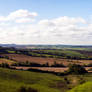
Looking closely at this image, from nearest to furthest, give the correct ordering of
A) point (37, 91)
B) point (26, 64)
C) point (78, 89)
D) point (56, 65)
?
1. point (78, 89)
2. point (37, 91)
3. point (26, 64)
4. point (56, 65)

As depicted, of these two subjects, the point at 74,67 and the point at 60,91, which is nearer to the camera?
the point at 60,91

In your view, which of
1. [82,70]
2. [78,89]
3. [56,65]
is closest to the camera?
[78,89]

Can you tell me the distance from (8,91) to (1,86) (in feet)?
14.2

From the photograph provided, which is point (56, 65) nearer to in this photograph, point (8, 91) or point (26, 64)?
point (26, 64)

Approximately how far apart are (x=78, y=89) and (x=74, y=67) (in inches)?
1883

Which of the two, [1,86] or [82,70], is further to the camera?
[82,70]

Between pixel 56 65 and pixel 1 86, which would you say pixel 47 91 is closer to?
pixel 1 86

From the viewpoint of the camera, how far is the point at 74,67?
8644cm

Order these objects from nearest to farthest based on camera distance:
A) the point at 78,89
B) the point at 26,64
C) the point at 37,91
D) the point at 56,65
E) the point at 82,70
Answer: the point at 78,89
the point at 37,91
the point at 82,70
the point at 26,64
the point at 56,65

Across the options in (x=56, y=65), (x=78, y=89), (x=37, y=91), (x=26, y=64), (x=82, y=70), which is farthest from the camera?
(x=56, y=65)

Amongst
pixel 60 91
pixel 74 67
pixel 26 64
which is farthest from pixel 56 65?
pixel 60 91

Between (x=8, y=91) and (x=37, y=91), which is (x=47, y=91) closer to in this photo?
(x=37, y=91)

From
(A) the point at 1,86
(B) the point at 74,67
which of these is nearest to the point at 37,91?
(A) the point at 1,86

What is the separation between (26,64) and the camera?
370 feet
